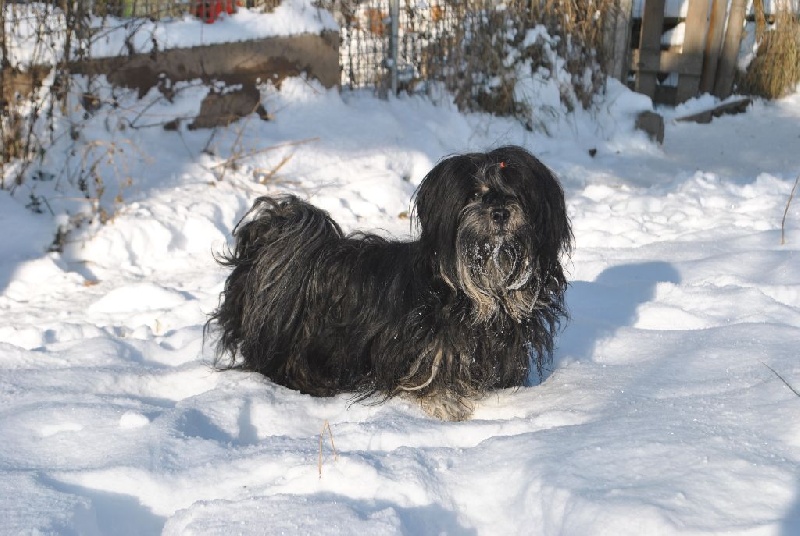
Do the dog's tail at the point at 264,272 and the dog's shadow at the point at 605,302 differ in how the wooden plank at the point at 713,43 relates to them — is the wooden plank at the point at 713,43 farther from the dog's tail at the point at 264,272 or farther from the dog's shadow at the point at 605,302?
the dog's tail at the point at 264,272

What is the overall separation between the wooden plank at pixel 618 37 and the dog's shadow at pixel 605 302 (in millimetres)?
5432

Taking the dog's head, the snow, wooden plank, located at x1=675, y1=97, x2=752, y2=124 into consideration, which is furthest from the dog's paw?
wooden plank, located at x1=675, y1=97, x2=752, y2=124

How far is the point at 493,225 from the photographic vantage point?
3066mm

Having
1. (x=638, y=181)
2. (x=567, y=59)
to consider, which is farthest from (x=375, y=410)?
(x=567, y=59)

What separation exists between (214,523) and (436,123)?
6.47m

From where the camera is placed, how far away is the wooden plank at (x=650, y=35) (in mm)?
10461

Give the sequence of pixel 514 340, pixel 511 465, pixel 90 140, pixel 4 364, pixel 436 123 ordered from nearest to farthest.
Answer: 1. pixel 511 465
2. pixel 514 340
3. pixel 4 364
4. pixel 90 140
5. pixel 436 123

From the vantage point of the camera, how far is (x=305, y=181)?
7078 millimetres

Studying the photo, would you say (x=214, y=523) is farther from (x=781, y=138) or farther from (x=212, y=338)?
(x=781, y=138)

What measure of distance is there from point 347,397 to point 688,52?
8415 mm

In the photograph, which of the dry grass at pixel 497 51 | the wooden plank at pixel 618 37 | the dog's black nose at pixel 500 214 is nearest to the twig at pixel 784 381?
the dog's black nose at pixel 500 214

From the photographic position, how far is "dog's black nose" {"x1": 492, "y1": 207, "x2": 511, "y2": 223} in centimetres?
305

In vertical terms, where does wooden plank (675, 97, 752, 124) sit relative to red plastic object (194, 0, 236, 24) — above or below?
below

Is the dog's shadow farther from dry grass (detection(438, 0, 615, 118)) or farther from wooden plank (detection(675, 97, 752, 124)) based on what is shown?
wooden plank (detection(675, 97, 752, 124))
